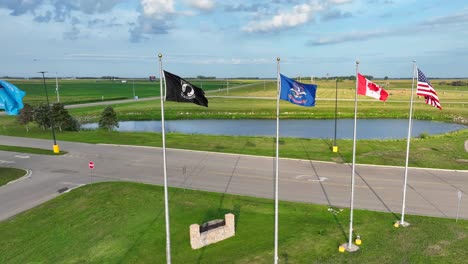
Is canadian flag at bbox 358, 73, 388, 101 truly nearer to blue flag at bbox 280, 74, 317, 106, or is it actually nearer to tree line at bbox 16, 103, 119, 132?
blue flag at bbox 280, 74, 317, 106

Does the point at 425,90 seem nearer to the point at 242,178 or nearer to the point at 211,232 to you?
the point at 211,232

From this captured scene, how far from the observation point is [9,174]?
26.4 m

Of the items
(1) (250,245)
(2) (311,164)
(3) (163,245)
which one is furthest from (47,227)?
(2) (311,164)

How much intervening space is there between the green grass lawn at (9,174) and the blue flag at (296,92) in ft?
73.4

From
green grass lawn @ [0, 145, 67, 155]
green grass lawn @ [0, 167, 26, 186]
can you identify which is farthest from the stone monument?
green grass lawn @ [0, 145, 67, 155]

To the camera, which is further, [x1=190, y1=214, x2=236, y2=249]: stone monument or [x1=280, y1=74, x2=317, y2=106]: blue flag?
[x1=190, y1=214, x2=236, y2=249]: stone monument

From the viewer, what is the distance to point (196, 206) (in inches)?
797

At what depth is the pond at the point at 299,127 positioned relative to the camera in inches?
2154

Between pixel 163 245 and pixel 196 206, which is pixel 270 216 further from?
pixel 163 245

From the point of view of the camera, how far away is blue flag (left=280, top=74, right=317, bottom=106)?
40.2 feet

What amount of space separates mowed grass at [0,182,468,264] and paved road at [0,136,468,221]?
1753 millimetres

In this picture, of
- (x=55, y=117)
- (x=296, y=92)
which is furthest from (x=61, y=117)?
(x=296, y=92)

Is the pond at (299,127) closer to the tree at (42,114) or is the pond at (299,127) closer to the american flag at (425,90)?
the tree at (42,114)

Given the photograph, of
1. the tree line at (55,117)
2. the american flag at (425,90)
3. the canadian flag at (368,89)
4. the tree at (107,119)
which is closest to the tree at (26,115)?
the tree line at (55,117)
